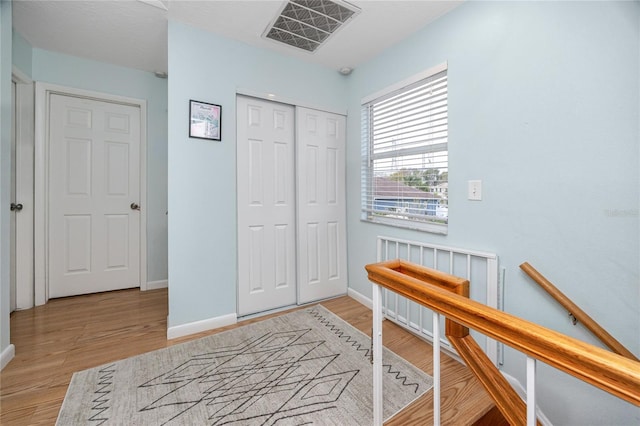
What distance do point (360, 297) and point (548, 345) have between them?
7.64 feet

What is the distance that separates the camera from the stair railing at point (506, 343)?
463mm

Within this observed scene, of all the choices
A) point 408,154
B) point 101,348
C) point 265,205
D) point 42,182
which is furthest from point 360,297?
point 42,182

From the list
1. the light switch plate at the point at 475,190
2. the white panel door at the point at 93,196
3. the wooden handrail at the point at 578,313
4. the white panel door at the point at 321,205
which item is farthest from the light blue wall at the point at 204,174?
the wooden handrail at the point at 578,313

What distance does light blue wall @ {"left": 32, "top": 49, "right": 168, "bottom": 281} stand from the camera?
2773mm

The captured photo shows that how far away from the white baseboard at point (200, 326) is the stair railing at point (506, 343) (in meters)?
1.63

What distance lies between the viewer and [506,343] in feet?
2.01

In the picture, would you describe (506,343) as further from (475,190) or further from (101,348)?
(101,348)

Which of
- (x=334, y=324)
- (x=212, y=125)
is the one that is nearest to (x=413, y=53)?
(x=212, y=125)

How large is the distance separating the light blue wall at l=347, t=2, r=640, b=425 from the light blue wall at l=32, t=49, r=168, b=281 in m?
3.01

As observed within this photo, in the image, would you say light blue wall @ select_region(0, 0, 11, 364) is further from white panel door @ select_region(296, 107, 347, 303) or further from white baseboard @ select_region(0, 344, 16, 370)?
white panel door @ select_region(296, 107, 347, 303)

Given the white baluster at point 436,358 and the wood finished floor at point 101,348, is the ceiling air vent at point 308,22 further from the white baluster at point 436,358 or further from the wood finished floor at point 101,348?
the wood finished floor at point 101,348

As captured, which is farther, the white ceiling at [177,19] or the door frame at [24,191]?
the door frame at [24,191]

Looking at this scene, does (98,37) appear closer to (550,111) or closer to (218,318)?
(218,318)

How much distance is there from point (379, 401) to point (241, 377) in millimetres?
964
